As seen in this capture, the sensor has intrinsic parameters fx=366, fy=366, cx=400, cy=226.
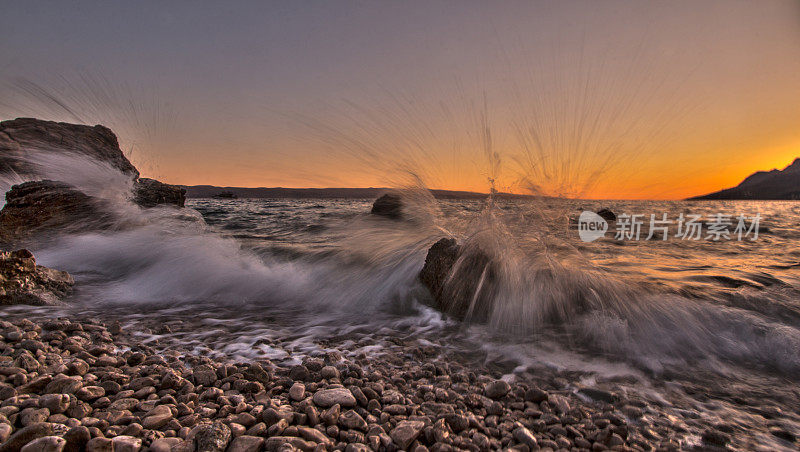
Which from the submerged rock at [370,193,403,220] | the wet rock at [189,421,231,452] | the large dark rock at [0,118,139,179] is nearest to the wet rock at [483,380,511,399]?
the wet rock at [189,421,231,452]

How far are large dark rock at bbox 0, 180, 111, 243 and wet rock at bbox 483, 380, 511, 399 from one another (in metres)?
9.27

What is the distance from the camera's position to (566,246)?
4.61 meters

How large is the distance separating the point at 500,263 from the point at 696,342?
6.44 feet

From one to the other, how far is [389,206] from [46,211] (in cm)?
789

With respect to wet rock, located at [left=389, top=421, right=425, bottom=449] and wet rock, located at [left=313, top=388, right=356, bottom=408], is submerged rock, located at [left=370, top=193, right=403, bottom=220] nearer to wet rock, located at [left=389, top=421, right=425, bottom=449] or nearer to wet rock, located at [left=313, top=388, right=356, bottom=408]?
wet rock, located at [left=313, top=388, right=356, bottom=408]

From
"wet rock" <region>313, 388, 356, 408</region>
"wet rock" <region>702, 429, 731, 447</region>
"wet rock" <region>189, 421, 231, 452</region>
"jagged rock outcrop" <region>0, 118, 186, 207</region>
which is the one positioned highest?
"jagged rock outcrop" <region>0, 118, 186, 207</region>

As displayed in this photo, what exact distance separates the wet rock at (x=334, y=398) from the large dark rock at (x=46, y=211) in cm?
868

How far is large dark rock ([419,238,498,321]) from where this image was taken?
13.6ft

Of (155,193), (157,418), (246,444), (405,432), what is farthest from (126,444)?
(155,193)

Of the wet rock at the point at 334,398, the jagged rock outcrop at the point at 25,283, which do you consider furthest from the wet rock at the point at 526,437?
the jagged rock outcrop at the point at 25,283

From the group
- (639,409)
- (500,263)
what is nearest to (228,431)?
(639,409)

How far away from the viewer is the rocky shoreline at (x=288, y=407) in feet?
5.55

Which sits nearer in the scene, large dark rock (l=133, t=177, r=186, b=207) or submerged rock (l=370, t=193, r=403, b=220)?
submerged rock (l=370, t=193, r=403, b=220)

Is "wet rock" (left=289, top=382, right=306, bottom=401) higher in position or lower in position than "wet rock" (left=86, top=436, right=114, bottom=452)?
lower
